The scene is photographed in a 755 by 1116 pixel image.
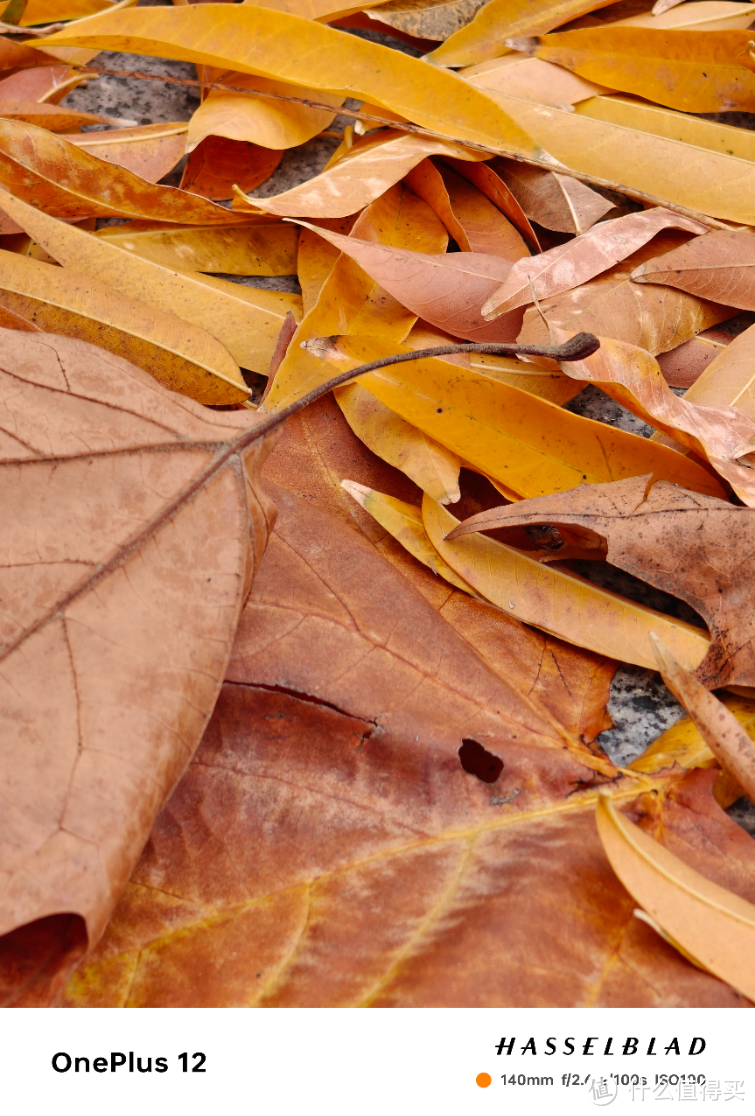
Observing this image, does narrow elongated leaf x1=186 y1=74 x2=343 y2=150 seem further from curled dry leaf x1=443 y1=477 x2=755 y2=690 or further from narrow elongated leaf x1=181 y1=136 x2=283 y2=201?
curled dry leaf x1=443 y1=477 x2=755 y2=690

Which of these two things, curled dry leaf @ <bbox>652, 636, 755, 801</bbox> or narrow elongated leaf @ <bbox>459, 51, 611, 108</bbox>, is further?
narrow elongated leaf @ <bbox>459, 51, 611, 108</bbox>

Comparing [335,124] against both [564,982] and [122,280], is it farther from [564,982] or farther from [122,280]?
[564,982]

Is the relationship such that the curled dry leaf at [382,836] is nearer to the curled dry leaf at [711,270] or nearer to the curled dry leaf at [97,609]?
the curled dry leaf at [97,609]

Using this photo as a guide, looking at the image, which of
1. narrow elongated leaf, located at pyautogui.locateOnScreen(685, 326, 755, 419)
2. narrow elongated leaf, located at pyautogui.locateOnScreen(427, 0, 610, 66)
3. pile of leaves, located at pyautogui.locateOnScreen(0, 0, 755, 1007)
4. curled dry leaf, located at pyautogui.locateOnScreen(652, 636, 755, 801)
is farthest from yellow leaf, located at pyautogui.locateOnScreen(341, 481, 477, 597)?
narrow elongated leaf, located at pyautogui.locateOnScreen(427, 0, 610, 66)

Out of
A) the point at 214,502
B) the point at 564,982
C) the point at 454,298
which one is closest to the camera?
the point at 564,982

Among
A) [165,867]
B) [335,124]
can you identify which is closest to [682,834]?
[165,867]
